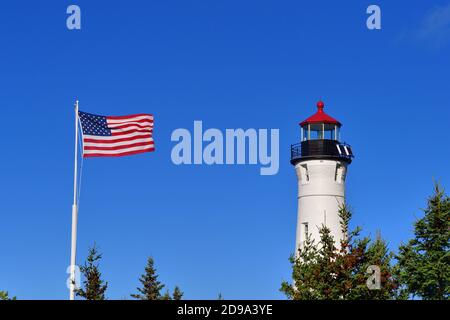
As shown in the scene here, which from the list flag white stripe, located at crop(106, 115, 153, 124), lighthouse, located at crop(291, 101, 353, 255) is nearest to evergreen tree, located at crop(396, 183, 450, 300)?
lighthouse, located at crop(291, 101, 353, 255)

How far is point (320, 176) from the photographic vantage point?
6756 centimetres

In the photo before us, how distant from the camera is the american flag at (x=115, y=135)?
130 feet

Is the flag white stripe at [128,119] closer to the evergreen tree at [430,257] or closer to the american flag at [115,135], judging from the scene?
the american flag at [115,135]

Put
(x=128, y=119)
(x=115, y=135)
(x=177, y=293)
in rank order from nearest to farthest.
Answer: (x=115, y=135)
(x=128, y=119)
(x=177, y=293)

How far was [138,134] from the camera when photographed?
132 feet

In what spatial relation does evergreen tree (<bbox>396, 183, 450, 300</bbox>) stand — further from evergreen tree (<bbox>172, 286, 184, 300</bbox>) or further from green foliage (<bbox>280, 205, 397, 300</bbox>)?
evergreen tree (<bbox>172, 286, 184, 300</bbox>)

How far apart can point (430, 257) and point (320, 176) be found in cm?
1226

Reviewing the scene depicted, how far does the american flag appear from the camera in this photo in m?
39.7

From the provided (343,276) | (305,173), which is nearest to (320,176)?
(305,173)

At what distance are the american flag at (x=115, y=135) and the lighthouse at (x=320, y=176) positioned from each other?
26.9 m

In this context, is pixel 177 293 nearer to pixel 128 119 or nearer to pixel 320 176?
pixel 320 176

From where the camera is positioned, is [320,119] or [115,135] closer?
[115,135]

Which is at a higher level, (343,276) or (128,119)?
(128,119)
